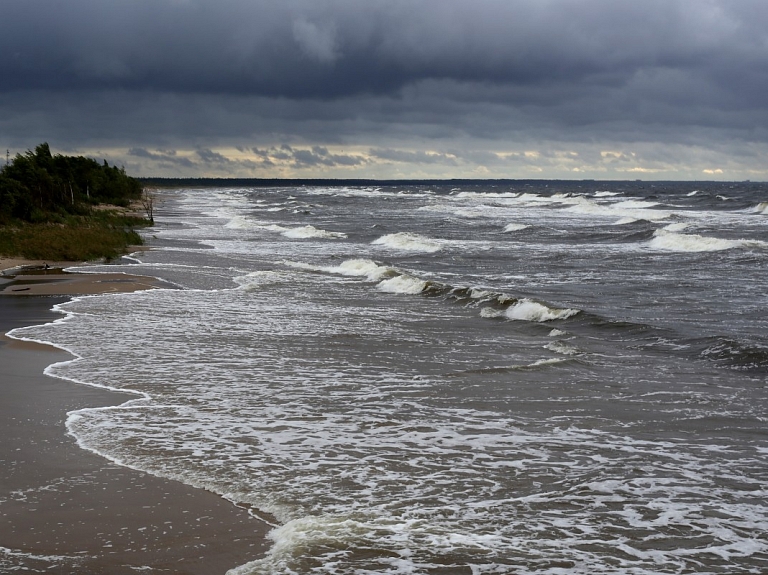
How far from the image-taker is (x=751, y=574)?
6004mm

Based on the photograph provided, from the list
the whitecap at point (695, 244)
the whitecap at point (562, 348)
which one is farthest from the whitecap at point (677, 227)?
the whitecap at point (562, 348)

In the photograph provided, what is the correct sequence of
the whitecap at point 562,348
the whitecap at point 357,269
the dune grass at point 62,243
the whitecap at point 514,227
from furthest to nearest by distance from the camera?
the whitecap at point 514,227
the dune grass at point 62,243
the whitecap at point 357,269
the whitecap at point 562,348

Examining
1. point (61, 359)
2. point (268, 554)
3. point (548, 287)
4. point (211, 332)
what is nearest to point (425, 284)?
point (548, 287)

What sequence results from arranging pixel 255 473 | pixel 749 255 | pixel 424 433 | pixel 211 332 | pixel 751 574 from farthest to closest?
1. pixel 749 255
2. pixel 211 332
3. pixel 424 433
4. pixel 255 473
5. pixel 751 574

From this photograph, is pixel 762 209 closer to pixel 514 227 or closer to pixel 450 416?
pixel 514 227

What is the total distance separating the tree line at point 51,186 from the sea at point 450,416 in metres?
22.8

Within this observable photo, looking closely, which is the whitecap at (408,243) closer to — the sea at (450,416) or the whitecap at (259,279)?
the whitecap at (259,279)

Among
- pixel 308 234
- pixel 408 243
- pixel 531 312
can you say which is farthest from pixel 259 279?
pixel 308 234

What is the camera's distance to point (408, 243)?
4425cm

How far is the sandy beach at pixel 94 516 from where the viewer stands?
6012 millimetres

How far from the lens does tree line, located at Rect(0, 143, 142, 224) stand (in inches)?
1681

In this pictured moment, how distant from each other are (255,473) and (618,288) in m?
18.7

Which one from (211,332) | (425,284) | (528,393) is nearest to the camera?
(528,393)

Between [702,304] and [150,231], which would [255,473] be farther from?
[150,231]
